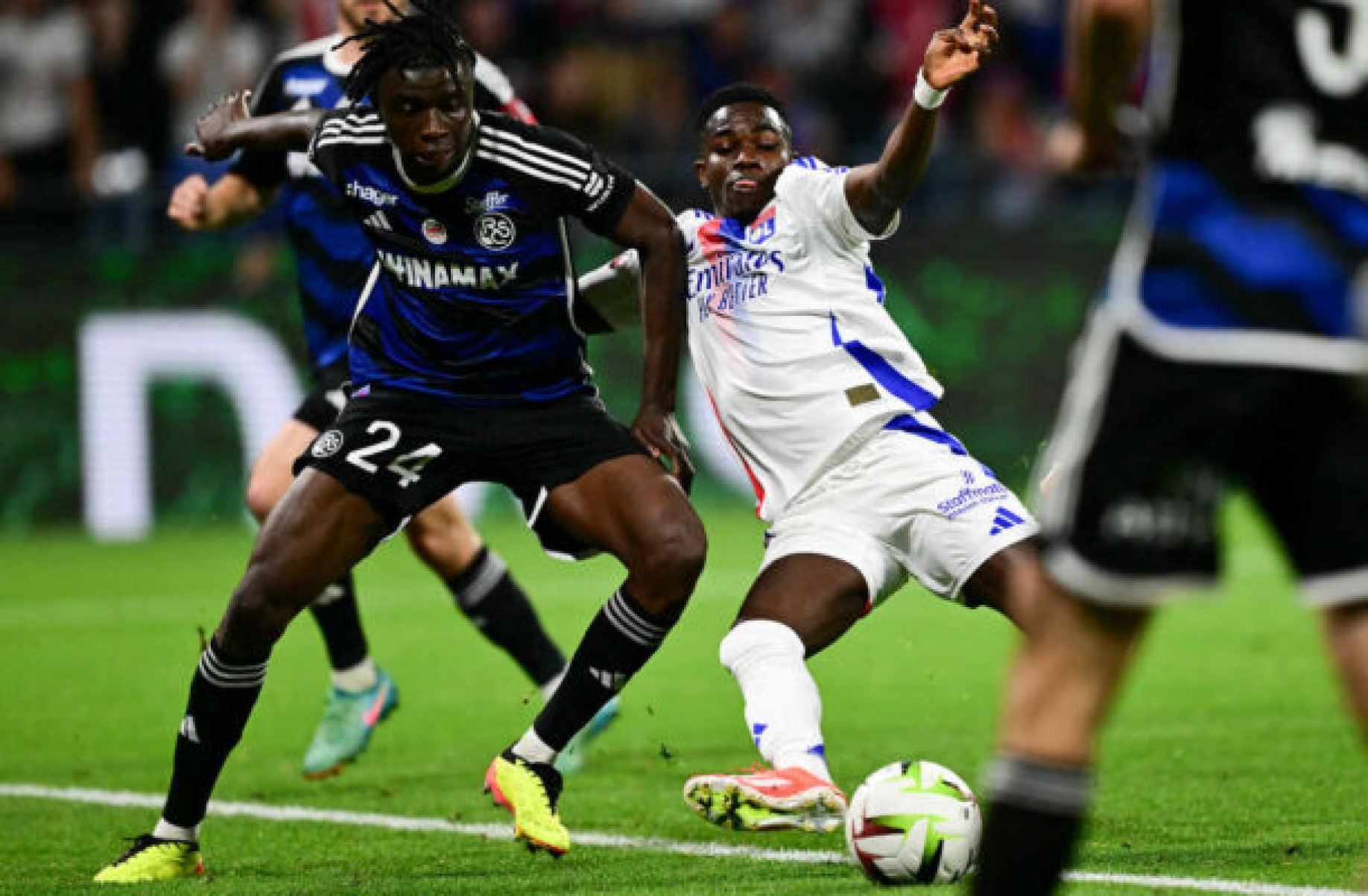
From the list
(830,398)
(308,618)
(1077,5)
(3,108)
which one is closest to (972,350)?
(308,618)

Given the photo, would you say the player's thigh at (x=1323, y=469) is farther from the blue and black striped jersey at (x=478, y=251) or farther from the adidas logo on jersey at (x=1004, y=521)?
the blue and black striped jersey at (x=478, y=251)

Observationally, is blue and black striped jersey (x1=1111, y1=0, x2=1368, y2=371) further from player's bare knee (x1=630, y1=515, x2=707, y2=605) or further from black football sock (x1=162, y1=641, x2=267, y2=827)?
black football sock (x1=162, y1=641, x2=267, y2=827)

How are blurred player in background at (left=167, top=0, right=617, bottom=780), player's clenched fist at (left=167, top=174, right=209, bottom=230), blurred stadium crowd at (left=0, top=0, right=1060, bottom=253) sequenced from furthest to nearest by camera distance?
blurred stadium crowd at (left=0, top=0, right=1060, bottom=253) < blurred player in background at (left=167, top=0, right=617, bottom=780) < player's clenched fist at (left=167, top=174, right=209, bottom=230)

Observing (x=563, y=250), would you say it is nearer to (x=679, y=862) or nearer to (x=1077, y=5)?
(x=679, y=862)

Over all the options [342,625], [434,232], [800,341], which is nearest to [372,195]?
[434,232]

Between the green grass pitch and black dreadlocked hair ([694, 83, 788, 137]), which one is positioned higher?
black dreadlocked hair ([694, 83, 788, 137])

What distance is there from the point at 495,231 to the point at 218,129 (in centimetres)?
102

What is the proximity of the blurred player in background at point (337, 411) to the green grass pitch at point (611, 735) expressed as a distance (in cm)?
20

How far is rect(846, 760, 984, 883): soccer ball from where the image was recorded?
518cm

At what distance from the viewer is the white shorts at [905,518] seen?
5840mm

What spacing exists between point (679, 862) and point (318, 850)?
106cm

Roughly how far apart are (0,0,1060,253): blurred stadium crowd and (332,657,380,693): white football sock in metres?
7.26

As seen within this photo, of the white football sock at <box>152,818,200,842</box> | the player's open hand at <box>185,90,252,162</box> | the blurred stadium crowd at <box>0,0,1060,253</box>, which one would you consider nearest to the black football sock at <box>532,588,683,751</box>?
the white football sock at <box>152,818,200,842</box>

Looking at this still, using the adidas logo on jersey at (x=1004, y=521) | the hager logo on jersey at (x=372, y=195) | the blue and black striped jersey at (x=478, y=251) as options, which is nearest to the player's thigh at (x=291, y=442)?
the blue and black striped jersey at (x=478, y=251)
